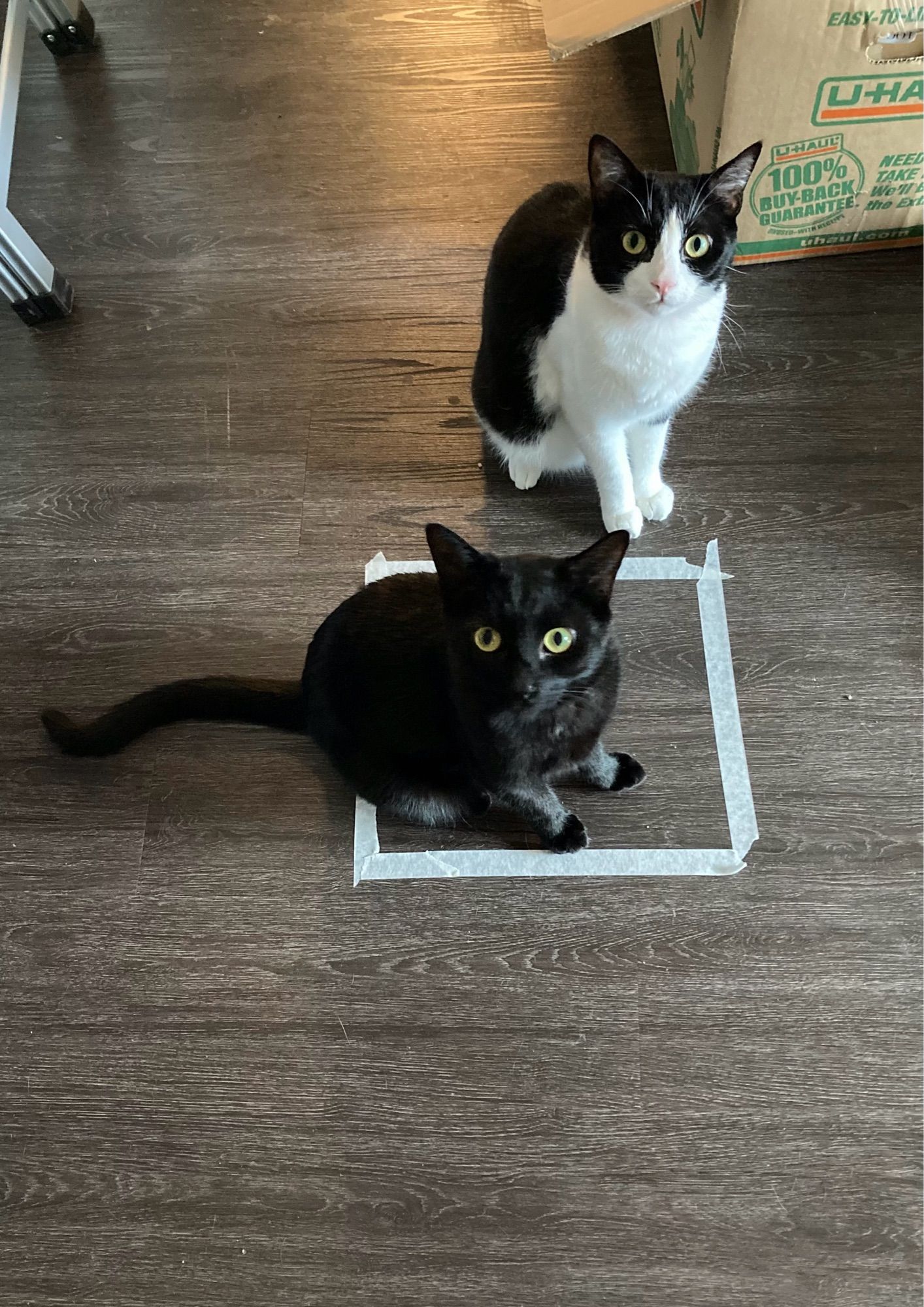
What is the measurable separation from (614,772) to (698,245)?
2.34 ft

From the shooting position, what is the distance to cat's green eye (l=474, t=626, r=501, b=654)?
0.97m

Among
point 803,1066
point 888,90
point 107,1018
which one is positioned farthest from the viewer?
point 888,90

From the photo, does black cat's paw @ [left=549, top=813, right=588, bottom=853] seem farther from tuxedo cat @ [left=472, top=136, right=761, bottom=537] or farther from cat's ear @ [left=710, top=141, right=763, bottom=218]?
cat's ear @ [left=710, top=141, right=763, bottom=218]

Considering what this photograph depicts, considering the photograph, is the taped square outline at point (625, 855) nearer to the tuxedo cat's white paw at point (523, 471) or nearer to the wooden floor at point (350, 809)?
the wooden floor at point (350, 809)

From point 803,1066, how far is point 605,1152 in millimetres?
288

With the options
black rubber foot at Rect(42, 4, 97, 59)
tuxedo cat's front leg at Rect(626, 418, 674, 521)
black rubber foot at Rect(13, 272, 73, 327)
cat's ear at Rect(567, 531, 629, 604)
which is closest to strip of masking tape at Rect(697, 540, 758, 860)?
tuxedo cat's front leg at Rect(626, 418, 674, 521)

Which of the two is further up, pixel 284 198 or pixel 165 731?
pixel 284 198

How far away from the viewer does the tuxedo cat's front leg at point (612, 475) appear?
4.42 ft

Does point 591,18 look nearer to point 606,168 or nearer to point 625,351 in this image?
point 606,168

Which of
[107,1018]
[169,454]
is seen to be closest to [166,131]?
[169,454]

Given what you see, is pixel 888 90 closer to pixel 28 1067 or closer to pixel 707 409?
pixel 707 409

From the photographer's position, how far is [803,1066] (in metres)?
1.20

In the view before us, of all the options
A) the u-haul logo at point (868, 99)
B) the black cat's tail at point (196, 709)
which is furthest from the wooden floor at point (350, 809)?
the u-haul logo at point (868, 99)

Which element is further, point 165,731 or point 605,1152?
point 165,731
